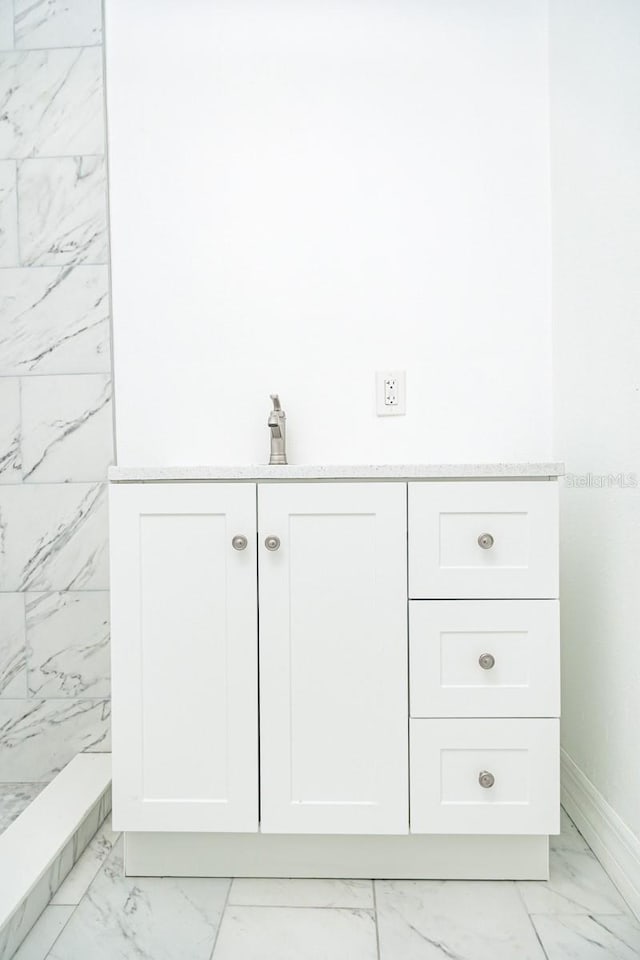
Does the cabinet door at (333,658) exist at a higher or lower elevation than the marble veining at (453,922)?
higher

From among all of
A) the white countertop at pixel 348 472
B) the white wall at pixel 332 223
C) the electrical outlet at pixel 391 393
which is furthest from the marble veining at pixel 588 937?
the electrical outlet at pixel 391 393

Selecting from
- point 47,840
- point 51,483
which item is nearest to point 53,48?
point 51,483

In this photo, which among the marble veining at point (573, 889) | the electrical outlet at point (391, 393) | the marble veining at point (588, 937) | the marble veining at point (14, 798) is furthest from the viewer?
the electrical outlet at point (391, 393)

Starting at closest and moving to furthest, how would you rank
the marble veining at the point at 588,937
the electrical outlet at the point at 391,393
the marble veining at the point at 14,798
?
1. the marble veining at the point at 588,937
2. the marble veining at the point at 14,798
3. the electrical outlet at the point at 391,393

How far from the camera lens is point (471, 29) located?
1623mm

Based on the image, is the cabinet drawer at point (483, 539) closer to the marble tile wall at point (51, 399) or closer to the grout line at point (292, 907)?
the grout line at point (292, 907)

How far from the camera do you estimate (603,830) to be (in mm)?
1310

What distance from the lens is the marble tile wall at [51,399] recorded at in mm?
1658

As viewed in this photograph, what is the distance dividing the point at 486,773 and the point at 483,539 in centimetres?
44

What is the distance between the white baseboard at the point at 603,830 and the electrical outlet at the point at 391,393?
0.95 metres

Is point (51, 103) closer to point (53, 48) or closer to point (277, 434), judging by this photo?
point (53, 48)

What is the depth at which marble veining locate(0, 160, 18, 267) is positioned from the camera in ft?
5.48

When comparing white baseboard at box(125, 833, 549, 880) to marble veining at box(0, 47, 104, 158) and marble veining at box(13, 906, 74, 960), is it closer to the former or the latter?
marble veining at box(13, 906, 74, 960)

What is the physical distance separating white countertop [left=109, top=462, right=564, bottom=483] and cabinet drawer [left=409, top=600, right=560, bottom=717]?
24cm
